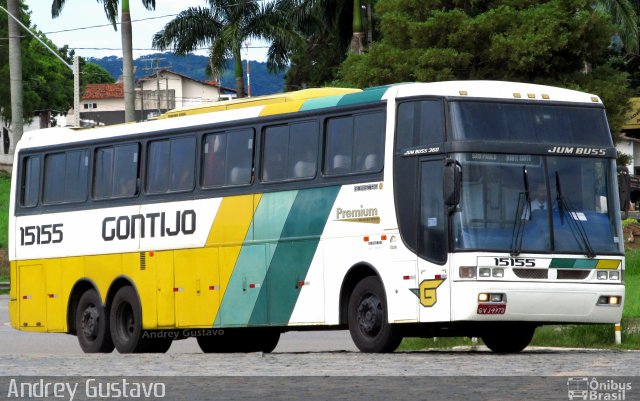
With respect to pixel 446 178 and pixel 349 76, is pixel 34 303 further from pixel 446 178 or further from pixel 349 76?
pixel 349 76

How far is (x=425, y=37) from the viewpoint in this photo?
47.1 m

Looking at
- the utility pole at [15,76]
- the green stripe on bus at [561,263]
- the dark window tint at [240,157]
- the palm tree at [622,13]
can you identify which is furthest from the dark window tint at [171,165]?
the utility pole at [15,76]

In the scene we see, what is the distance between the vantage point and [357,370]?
1495 cm

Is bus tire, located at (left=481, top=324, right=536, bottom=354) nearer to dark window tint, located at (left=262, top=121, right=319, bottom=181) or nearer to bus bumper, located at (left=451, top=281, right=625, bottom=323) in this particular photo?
bus bumper, located at (left=451, top=281, right=625, bottom=323)

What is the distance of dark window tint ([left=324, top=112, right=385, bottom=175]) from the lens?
61.9 feet

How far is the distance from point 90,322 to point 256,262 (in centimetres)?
412

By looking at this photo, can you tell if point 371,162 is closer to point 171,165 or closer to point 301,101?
point 301,101

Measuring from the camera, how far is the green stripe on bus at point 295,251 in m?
19.7

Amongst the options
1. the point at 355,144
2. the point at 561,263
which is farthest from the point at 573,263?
the point at 355,144

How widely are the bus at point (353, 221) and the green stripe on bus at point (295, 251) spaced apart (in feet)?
0.08

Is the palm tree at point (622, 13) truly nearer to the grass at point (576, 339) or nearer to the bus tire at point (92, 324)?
the grass at point (576, 339)

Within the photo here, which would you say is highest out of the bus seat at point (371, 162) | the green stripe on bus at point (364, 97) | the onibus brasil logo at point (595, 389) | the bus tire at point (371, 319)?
the green stripe on bus at point (364, 97)

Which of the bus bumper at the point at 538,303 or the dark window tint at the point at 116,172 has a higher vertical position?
the dark window tint at the point at 116,172

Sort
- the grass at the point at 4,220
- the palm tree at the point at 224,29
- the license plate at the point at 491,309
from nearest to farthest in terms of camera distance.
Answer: the license plate at the point at 491,309 < the grass at the point at 4,220 < the palm tree at the point at 224,29
